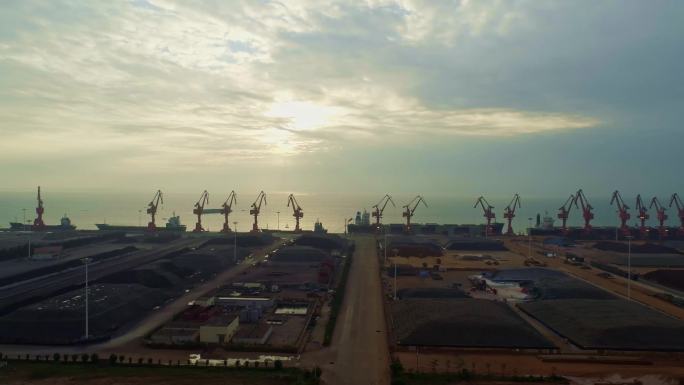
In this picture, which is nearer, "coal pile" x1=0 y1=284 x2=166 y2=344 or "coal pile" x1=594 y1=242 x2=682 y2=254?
"coal pile" x1=0 y1=284 x2=166 y2=344

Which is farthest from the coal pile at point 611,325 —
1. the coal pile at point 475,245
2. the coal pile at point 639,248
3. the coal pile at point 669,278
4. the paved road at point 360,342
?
the coal pile at point 639,248

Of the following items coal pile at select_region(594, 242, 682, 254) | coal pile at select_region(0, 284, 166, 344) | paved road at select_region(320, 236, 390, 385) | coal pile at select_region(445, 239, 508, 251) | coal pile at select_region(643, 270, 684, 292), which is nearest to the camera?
paved road at select_region(320, 236, 390, 385)

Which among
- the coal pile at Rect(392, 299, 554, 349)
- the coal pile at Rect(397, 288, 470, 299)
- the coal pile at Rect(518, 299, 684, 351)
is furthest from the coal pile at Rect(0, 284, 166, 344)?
the coal pile at Rect(518, 299, 684, 351)

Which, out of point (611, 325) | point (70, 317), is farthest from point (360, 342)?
point (70, 317)

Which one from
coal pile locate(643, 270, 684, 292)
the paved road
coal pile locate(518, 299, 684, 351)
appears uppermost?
coal pile locate(643, 270, 684, 292)

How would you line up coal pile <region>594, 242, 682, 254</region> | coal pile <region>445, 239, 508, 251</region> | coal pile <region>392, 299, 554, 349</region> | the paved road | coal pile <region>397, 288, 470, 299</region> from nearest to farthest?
the paved road, coal pile <region>392, 299, 554, 349</region>, coal pile <region>397, 288, 470, 299</region>, coal pile <region>594, 242, 682, 254</region>, coal pile <region>445, 239, 508, 251</region>

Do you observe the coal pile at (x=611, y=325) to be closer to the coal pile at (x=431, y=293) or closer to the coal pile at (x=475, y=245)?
the coal pile at (x=431, y=293)

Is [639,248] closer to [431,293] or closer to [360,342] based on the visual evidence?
[431,293]

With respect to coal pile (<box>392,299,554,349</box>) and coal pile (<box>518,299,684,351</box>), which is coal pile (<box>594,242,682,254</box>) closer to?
coal pile (<box>518,299,684,351</box>)
